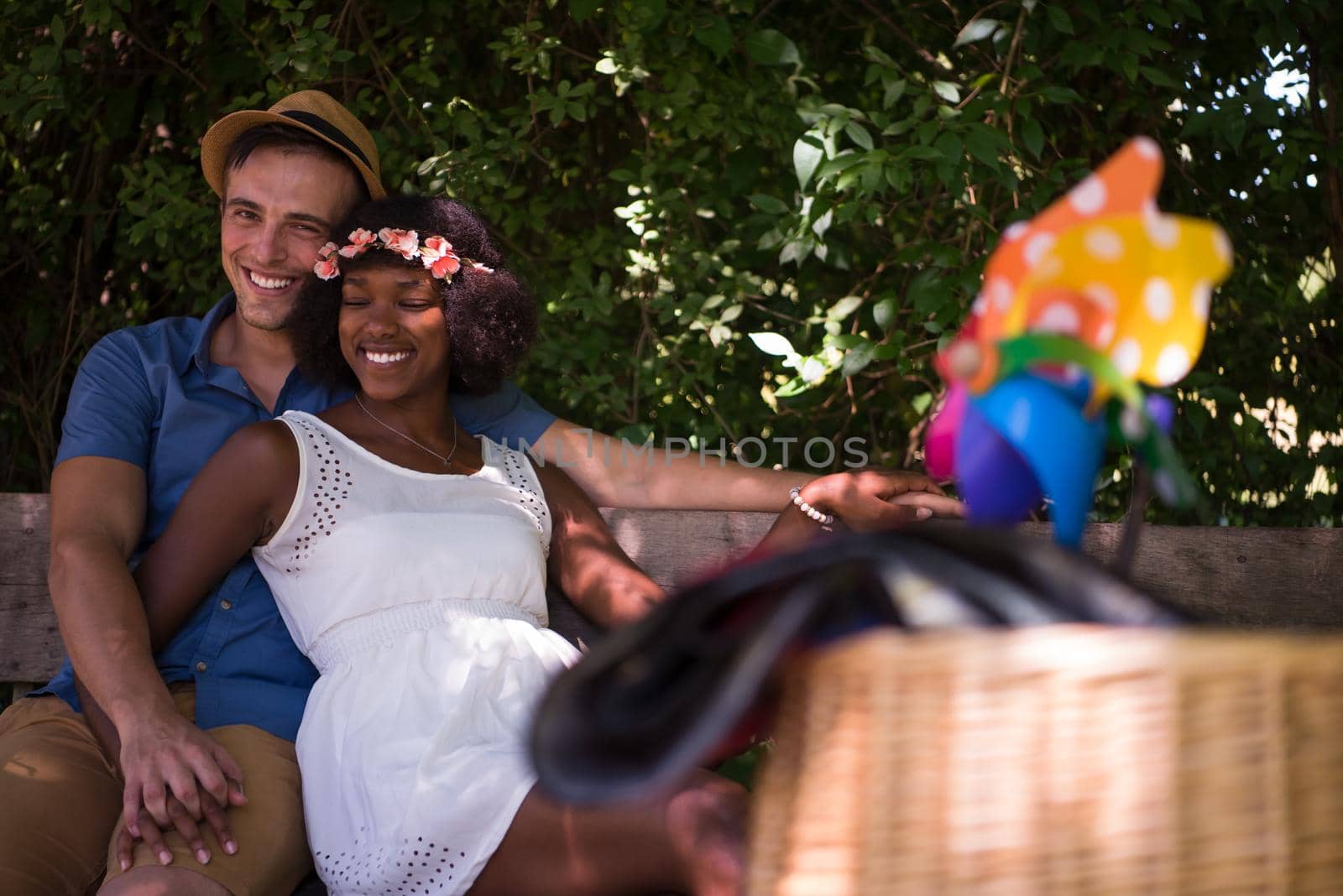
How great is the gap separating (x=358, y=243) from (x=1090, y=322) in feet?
5.35

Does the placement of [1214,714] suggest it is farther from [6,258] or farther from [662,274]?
[6,258]

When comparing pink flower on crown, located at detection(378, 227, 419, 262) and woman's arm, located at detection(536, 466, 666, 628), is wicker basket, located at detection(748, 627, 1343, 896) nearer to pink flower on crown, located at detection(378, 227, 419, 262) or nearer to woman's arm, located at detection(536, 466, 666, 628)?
Result: woman's arm, located at detection(536, 466, 666, 628)

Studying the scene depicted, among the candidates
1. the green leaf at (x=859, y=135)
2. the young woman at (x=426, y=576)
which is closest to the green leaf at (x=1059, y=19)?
the green leaf at (x=859, y=135)

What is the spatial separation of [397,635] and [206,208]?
1.88 metres

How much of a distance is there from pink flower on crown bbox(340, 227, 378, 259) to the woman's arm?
52 centimetres

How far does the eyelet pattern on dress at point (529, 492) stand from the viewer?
94.3 inches

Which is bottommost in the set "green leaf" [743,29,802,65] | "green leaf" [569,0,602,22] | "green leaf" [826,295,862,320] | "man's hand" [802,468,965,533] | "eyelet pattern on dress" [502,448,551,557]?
"eyelet pattern on dress" [502,448,551,557]

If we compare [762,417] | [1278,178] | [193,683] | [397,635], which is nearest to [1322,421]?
[1278,178]

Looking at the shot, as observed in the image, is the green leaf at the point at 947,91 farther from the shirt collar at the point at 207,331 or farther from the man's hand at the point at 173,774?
the man's hand at the point at 173,774

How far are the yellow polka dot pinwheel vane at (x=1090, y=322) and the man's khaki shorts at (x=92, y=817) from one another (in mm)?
1299

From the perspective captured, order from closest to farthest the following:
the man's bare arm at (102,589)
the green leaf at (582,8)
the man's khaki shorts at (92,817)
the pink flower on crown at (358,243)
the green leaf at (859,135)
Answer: the man's khaki shorts at (92,817) < the man's bare arm at (102,589) < the pink flower on crown at (358,243) < the green leaf at (859,135) < the green leaf at (582,8)

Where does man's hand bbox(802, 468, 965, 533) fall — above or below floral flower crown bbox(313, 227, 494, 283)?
below

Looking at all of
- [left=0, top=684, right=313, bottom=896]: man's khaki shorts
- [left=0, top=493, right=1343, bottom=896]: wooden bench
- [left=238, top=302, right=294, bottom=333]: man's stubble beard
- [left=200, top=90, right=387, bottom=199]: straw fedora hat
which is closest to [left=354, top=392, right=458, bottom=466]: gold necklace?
[left=238, top=302, right=294, bottom=333]: man's stubble beard

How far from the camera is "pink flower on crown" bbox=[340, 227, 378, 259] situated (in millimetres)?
2383
